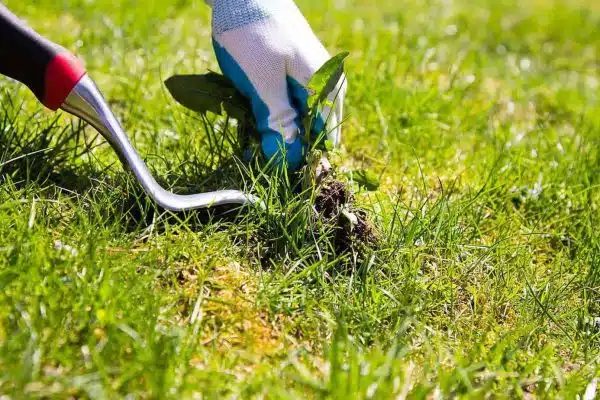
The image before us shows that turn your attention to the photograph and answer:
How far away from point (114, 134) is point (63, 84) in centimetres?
16

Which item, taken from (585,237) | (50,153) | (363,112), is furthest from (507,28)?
(50,153)

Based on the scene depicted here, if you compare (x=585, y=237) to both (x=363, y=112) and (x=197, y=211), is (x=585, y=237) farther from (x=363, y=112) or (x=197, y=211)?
(x=197, y=211)

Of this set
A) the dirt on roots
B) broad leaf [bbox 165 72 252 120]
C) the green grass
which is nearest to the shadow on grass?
the green grass

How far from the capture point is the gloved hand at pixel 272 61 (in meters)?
2.01

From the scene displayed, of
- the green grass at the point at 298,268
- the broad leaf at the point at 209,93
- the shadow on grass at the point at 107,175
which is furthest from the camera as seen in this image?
the broad leaf at the point at 209,93

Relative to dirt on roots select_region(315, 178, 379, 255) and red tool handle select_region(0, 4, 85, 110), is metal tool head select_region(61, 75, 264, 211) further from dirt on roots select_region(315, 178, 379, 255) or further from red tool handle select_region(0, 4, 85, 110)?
dirt on roots select_region(315, 178, 379, 255)

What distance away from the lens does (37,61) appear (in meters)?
1.75

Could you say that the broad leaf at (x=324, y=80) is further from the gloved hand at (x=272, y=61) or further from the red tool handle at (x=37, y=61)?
the red tool handle at (x=37, y=61)

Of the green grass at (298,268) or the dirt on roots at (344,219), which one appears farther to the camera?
the dirt on roots at (344,219)

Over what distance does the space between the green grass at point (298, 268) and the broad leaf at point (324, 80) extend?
0.77 ft

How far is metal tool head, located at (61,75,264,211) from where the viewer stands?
1.79 metres

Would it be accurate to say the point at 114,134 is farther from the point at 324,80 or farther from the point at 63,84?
the point at 324,80

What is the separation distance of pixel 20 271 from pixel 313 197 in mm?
684

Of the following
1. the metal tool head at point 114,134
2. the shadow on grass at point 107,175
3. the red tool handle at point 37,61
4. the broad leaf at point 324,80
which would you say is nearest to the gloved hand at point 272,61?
the broad leaf at point 324,80
